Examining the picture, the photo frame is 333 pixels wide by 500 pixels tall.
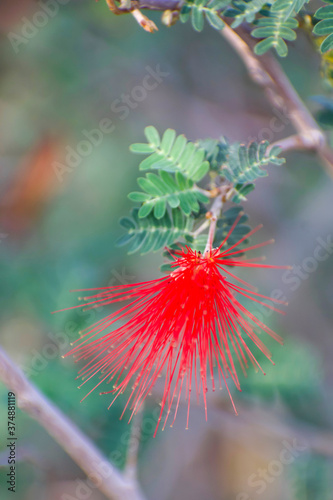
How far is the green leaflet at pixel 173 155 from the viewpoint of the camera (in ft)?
3.18

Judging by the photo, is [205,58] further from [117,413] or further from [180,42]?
[117,413]

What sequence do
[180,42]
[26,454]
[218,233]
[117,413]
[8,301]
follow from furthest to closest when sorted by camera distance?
[180,42]
[8,301]
[117,413]
[26,454]
[218,233]

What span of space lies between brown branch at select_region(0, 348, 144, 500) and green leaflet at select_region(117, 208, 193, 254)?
0.33 meters

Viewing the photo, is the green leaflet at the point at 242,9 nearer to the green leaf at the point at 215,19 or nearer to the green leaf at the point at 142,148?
the green leaf at the point at 215,19

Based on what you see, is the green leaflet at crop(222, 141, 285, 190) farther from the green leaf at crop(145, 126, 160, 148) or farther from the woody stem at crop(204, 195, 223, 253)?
the green leaf at crop(145, 126, 160, 148)

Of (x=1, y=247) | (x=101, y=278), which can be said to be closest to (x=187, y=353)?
(x=101, y=278)

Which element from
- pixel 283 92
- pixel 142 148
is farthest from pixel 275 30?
pixel 142 148

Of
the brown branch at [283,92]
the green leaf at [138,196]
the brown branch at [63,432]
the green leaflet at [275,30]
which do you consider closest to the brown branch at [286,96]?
the brown branch at [283,92]

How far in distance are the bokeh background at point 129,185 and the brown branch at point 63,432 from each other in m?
0.78

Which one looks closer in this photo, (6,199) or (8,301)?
(8,301)

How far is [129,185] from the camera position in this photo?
2.52m

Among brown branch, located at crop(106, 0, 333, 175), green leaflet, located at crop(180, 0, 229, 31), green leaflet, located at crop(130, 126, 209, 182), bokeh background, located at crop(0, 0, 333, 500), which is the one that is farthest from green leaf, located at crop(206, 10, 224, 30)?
bokeh background, located at crop(0, 0, 333, 500)

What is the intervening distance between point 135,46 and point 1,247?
3.81 feet

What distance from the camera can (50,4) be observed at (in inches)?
89.3
